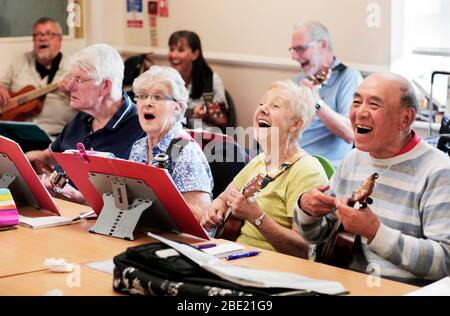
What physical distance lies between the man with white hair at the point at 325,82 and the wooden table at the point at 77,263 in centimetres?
211

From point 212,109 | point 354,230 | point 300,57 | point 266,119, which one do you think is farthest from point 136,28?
point 354,230

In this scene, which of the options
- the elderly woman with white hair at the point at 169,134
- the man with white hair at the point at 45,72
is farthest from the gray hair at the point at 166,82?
the man with white hair at the point at 45,72

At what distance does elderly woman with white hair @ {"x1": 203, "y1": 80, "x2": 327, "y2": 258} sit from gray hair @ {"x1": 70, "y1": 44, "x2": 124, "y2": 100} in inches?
35.3

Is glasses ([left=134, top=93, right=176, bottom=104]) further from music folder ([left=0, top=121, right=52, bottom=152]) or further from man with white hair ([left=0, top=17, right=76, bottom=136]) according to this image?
man with white hair ([left=0, top=17, right=76, bottom=136])

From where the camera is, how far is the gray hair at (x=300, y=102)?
3379mm

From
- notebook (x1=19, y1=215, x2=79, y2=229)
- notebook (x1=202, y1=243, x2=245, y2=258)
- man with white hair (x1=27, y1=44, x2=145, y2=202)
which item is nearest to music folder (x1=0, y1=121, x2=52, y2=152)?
man with white hair (x1=27, y1=44, x2=145, y2=202)

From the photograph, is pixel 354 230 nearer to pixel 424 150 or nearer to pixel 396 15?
pixel 424 150

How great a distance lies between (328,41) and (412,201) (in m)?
2.47

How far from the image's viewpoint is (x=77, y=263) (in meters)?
2.66

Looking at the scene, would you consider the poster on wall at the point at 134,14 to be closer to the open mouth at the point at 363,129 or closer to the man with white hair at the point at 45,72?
the man with white hair at the point at 45,72

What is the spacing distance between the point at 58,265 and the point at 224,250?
515 millimetres

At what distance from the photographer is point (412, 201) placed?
2.76 metres

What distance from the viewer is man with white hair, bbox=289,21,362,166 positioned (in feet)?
16.3

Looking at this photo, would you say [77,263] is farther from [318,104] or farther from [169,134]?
[318,104]
